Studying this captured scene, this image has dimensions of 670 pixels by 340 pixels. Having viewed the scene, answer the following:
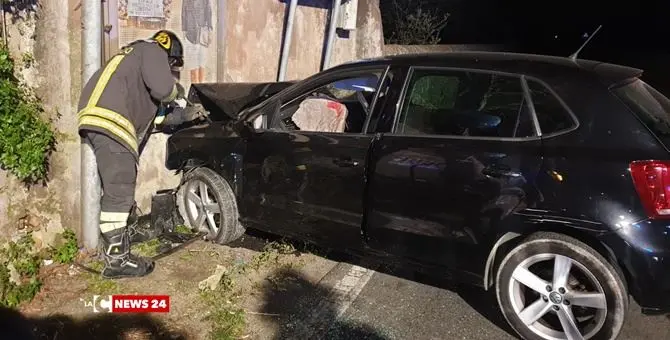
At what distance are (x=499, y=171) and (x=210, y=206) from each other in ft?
8.64

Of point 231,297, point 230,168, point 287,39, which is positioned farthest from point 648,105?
point 287,39

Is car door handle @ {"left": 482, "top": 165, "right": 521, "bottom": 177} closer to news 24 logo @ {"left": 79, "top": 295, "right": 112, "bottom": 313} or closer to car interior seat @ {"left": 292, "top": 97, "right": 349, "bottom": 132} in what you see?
car interior seat @ {"left": 292, "top": 97, "right": 349, "bottom": 132}

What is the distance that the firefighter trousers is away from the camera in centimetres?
421

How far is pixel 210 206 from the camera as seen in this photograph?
508 cm

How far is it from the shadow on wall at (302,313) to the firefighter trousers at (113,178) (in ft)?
3.94

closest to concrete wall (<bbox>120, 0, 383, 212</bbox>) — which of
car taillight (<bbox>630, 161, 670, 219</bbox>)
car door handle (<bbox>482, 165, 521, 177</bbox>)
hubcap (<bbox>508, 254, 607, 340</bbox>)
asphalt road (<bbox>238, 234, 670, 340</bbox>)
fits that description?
asphalt road (<bbox>238, 234, 670, 340</bbox>)

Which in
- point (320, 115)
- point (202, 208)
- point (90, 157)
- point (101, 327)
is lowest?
point (101, 327)

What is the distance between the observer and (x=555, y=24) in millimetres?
19125

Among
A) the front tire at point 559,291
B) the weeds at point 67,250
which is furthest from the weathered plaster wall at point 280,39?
the front tire at point 559,291

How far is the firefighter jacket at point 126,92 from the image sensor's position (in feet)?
13.5

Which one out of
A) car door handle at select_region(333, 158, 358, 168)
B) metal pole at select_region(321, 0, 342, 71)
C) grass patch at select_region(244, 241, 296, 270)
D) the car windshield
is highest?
metal pole at select_region(321, 0, 342, 71)

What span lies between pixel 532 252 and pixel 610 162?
0.67 meters

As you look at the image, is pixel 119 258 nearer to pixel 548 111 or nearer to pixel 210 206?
pixel 210 206

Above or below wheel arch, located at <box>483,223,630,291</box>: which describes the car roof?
above
